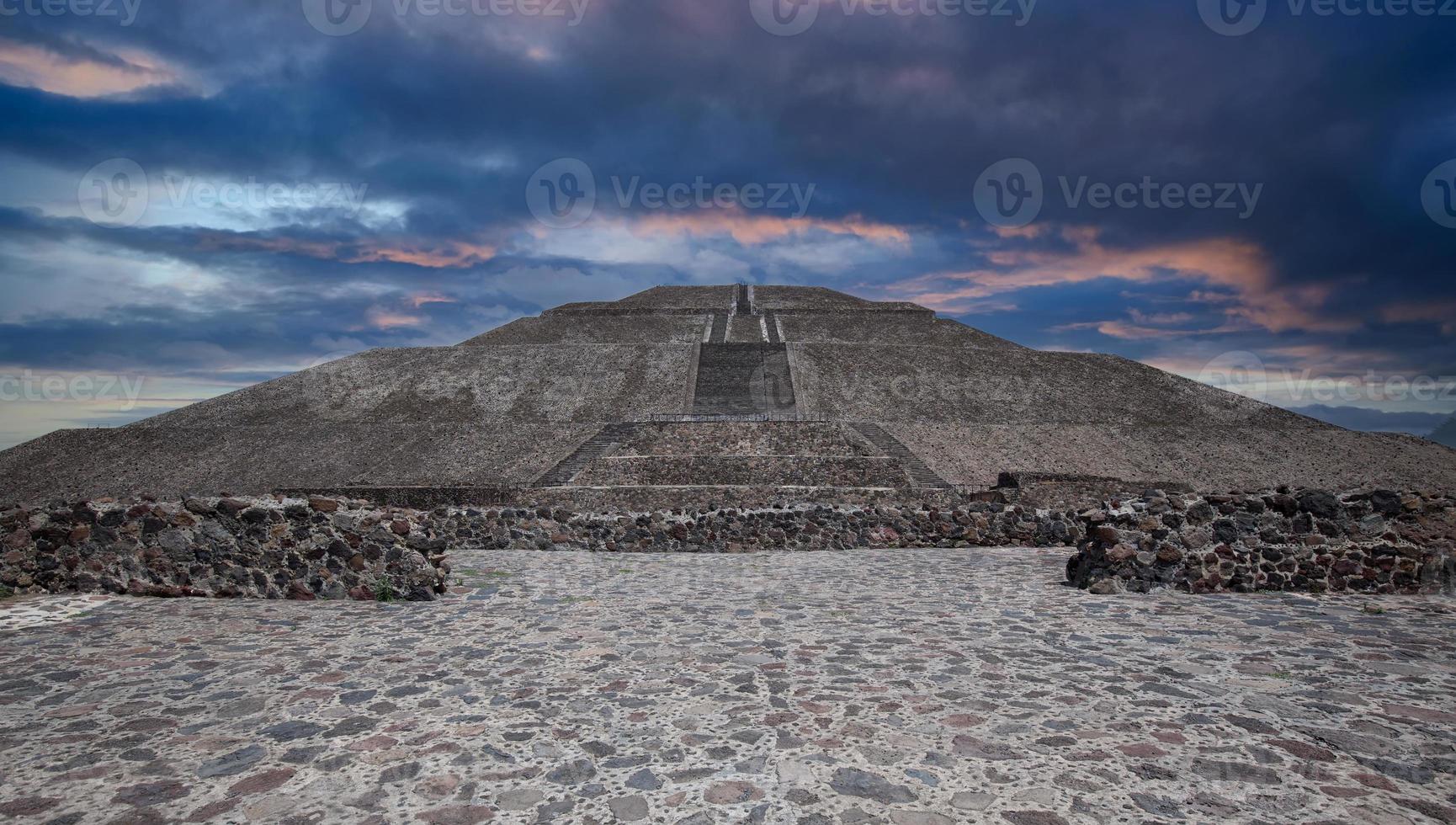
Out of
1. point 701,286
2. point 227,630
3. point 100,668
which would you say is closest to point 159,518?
point 227,630

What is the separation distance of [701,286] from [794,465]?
45.6m

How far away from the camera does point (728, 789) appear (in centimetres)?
388

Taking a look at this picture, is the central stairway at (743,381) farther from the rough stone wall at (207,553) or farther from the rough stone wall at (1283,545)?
the rough stone wall at (207,553)

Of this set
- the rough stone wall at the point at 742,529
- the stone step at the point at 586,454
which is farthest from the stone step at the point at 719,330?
the rough stone wall at the point at 742,529

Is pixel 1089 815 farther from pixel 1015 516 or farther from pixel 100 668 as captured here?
pixel 1015 516

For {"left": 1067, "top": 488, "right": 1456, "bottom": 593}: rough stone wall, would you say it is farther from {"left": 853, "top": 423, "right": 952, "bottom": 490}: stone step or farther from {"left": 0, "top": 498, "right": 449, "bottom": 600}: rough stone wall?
{"left": 853, "top": 423, "right": 952, "bottom": 490}: stone step

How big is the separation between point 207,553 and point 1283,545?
13645mm

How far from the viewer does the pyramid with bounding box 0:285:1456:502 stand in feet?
86.7

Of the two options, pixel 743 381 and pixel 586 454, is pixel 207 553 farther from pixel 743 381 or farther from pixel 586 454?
pixel 743 381

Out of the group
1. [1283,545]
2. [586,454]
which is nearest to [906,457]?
[586,454]

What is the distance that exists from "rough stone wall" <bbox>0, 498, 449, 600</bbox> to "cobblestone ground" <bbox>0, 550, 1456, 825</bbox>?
0.61 m

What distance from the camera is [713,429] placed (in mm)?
28016

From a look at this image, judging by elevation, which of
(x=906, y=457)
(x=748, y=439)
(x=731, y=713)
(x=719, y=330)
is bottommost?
(x=731, y=713)

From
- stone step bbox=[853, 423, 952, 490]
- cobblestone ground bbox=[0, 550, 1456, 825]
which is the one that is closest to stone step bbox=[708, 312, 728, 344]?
stone step bbox=[853, 423, 952, 490]
